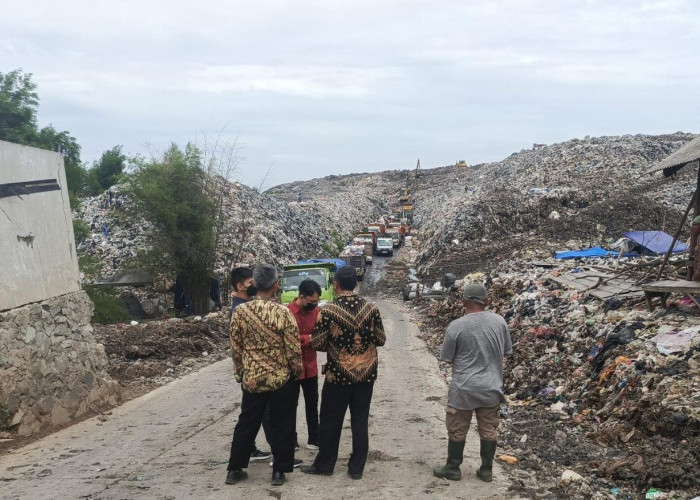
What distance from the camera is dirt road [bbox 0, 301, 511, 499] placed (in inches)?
192

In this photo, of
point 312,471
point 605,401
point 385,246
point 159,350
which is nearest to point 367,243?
point 385,246

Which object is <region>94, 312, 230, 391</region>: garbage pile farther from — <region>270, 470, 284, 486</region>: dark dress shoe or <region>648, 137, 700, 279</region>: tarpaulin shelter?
<region>648, 137, 700, 279</region>: tarpaulin shelter

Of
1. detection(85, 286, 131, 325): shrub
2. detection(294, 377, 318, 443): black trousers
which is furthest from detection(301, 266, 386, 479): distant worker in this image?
detection(85, 286, 131, 325): shrub

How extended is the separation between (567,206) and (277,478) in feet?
100

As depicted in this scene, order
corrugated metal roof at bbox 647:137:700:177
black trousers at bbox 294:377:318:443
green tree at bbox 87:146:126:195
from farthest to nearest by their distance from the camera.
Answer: green tree at bbox 87:146:126:195 → corrugated metal roof at bbox 647:137:700:177 → black trousers at bbox 294:377:318:443

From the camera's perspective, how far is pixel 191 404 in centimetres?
881

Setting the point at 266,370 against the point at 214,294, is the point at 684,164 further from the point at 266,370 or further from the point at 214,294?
the point at 214,294

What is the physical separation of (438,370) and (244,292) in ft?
21.4

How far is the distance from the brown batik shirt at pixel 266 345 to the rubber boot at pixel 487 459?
5.30 feet

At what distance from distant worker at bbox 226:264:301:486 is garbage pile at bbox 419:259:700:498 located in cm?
194

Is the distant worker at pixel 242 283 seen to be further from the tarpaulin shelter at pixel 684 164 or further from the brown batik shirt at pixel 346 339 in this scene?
the tarpaulin shelter at pixel 684 164

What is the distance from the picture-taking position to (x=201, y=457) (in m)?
5.87

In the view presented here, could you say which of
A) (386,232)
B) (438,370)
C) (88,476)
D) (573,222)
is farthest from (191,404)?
(386,232)

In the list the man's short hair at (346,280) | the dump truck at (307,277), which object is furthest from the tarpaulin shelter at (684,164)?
the dump truck at (307,277)
